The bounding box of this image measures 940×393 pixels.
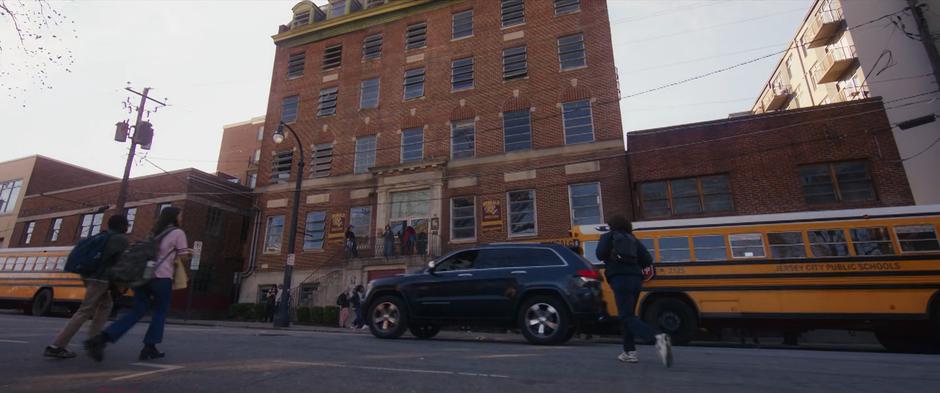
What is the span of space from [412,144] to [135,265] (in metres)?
18.7

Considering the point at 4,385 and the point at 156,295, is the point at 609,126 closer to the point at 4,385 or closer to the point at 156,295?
the point at 156,295

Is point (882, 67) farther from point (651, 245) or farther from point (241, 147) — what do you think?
point (241, 147)

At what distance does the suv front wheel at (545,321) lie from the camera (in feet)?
23.5

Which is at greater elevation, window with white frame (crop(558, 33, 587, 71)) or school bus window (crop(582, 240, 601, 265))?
window with white frame (crop(558, 33, 587, 71))

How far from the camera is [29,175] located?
33938mm

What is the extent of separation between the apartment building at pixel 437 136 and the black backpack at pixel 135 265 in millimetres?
13373

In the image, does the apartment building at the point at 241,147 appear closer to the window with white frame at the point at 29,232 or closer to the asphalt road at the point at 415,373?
the window with white frame at the point at 29,232

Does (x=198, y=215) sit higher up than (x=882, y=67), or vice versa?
(x=882, y=67)

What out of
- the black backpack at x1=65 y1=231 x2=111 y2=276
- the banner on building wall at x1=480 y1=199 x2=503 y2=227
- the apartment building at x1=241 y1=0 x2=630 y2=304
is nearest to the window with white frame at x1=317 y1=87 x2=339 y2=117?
the apartment building at x1=241 y1=0 x2=630 y2=304

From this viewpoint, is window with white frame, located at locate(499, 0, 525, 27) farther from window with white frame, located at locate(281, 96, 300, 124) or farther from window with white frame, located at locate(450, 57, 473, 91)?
window with white frame, located at locate(281, 96, 300, 124)

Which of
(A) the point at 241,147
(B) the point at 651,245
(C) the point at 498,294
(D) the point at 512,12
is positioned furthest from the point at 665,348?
(A) the point at 241,147

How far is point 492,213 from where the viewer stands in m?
20.0

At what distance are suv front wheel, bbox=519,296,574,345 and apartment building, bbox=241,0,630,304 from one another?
1172 cm

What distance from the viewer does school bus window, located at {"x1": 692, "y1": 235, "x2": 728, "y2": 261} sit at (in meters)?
10.5
